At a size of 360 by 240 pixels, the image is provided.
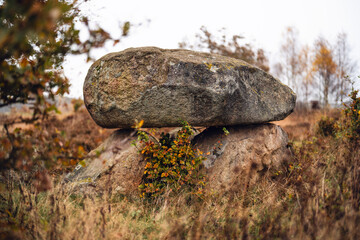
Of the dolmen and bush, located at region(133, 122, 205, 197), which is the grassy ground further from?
the dolmen

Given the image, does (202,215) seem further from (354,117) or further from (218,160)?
(354,117)

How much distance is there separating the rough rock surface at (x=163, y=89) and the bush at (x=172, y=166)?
311mm

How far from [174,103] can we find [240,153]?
1.51m

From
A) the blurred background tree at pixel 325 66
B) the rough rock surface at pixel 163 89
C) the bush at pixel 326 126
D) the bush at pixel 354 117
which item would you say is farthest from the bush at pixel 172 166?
the blurred background tree at pixel 325 66

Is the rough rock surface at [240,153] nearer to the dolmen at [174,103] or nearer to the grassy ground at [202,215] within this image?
the dolmen at [174,103]

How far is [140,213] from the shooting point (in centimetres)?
346

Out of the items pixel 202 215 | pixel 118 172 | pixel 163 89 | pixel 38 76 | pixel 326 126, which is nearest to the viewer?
pixel 38 76

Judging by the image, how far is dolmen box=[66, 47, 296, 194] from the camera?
3910mm

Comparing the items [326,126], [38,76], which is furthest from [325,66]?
[38,76]

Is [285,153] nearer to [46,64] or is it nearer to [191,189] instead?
[191,189]

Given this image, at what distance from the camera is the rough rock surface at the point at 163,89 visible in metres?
3.89

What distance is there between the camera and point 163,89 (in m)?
3.86

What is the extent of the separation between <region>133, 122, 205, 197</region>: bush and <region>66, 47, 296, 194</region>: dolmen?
184mm

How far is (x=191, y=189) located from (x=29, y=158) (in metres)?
2.57
